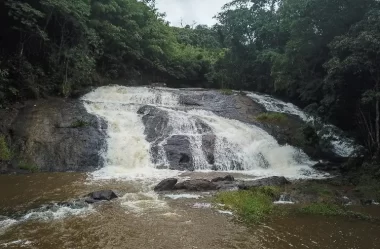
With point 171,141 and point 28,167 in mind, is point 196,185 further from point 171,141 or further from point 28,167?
point 28,167

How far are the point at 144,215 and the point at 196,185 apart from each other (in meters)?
3.12

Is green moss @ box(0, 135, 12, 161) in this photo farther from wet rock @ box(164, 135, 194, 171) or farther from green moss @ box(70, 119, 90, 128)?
wet rock @ box(164, 135, 194, 171)

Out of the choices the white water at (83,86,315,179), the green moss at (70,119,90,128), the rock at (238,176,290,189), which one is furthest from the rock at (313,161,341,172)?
the green moss at (70,119,90,128)

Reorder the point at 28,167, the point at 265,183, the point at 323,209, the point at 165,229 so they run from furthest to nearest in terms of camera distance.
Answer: the point at 28,167 < the point at 265,183 < the point at 323,209 < the point at 165,229

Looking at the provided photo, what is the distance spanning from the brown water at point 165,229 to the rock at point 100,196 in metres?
0.28

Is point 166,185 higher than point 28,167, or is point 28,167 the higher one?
point 28,167

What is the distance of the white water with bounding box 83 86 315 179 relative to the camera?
1591cm

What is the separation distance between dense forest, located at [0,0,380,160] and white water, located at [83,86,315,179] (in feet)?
9.97

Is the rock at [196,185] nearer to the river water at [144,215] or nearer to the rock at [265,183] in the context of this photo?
the river water at [144,215]

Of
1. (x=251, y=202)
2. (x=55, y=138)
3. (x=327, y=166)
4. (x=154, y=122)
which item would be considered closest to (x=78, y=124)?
(x=55, y=138)

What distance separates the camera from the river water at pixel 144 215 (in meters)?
7.50

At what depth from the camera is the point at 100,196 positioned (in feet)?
34.1

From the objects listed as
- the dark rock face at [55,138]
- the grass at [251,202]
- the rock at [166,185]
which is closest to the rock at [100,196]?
the rock at [166,185]

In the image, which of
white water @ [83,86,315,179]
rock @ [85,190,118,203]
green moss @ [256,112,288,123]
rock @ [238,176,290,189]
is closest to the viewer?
rock @ [85,190,118,203]
